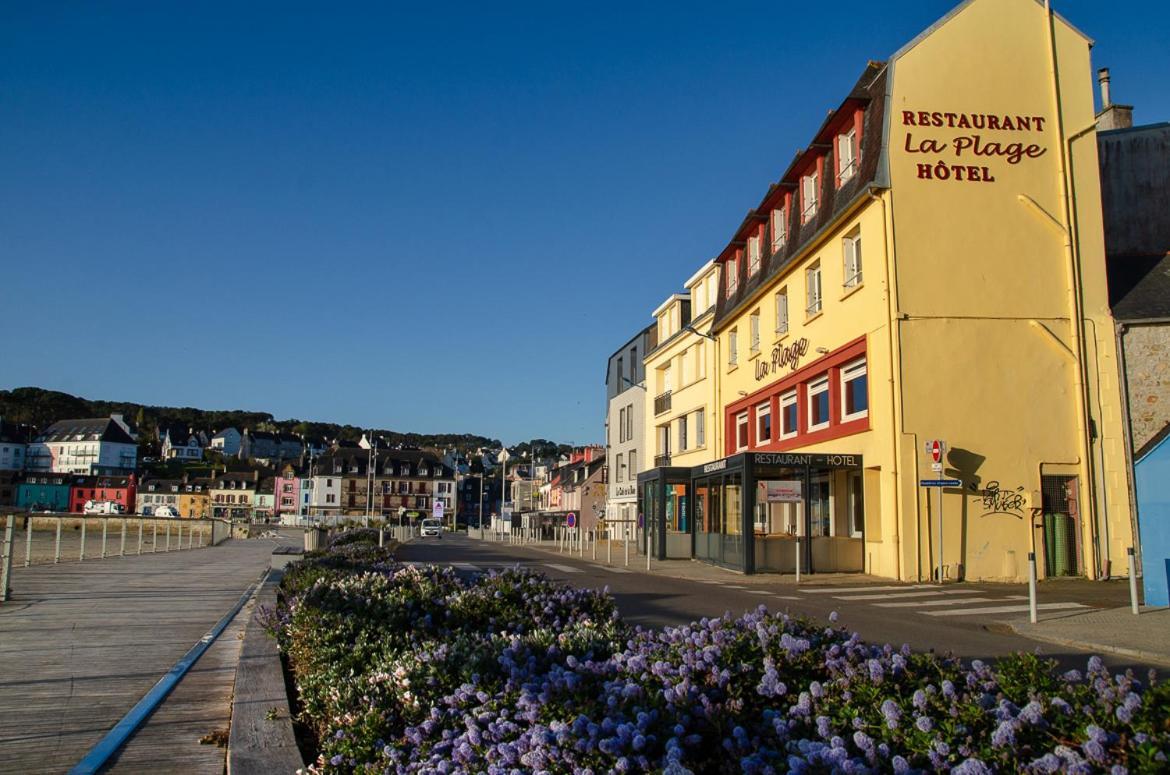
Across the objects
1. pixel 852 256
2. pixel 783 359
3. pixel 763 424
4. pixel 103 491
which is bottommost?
pixel 103 491

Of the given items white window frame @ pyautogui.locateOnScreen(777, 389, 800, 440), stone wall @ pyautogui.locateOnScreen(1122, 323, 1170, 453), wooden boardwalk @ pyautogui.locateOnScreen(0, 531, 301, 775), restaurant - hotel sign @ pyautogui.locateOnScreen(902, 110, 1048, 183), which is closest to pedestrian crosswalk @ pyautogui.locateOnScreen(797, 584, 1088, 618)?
stone wall @ pyautogui.locateOnScreen(1122, 323, 1170, 453)

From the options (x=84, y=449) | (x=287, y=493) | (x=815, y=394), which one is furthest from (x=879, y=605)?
(x=84, y=449)

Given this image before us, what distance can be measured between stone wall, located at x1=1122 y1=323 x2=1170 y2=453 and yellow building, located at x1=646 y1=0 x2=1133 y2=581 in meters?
0.37

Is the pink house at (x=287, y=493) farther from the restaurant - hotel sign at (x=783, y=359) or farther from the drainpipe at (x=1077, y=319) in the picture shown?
the drainpipe at (x=1077, y=319)

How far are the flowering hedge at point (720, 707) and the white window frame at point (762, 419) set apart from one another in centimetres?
2514

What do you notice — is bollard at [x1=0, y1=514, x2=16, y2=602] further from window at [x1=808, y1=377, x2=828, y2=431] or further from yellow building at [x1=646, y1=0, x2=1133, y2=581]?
window at [x1=808, y1=377, x2=828, y2=431]

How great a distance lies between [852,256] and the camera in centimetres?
2375

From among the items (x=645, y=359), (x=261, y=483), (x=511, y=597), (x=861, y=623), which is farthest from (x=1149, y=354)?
(x=261, y=483)

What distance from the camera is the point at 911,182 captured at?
2142cm

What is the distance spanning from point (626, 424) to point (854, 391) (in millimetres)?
31383

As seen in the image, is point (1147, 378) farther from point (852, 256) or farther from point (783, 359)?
point (783, 359)

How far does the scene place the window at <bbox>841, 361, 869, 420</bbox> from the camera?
22.9 m

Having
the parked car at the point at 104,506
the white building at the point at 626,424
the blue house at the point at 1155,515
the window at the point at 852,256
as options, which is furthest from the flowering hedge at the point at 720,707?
the parked car at the point at 104,506

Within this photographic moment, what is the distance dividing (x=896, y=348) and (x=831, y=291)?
406 centimetres
